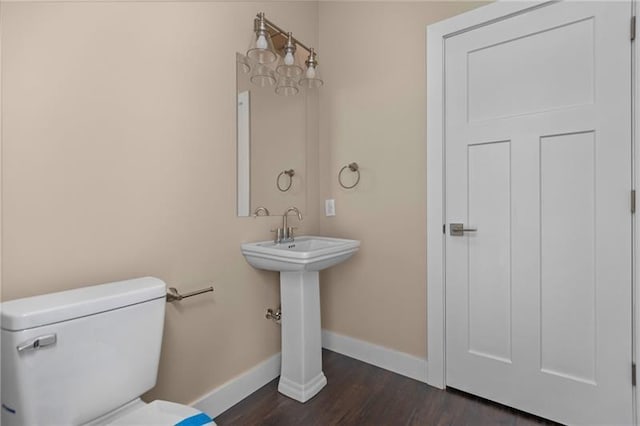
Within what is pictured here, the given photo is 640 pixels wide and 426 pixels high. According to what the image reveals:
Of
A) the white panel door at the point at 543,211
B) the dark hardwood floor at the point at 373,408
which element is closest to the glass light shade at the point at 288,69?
the white panel door at the point at 543,211

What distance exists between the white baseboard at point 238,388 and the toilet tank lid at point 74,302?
0.71 meters

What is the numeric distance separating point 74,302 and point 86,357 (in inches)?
6.7

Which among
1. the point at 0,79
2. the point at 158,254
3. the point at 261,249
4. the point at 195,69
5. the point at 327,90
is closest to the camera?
the point at 0,79

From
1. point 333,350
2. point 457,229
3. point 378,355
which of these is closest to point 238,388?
point 333,350

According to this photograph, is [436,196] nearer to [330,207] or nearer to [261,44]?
[330,207]

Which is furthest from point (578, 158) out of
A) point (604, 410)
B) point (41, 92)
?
point (41, 92)

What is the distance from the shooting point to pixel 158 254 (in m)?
1.31

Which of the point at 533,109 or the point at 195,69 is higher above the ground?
the point at 195,69

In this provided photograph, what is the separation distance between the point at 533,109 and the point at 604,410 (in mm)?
1403

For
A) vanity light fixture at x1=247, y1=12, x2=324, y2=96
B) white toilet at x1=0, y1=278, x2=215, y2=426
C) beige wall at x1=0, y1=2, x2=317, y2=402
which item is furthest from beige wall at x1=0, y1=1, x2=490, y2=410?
white toilet at x1=0, y1=278, x2=215, y2=426

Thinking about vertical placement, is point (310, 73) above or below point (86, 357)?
above

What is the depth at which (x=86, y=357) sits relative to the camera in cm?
92

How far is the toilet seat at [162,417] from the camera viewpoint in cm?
92

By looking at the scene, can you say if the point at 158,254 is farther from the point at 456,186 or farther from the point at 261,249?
the point at 456,186
